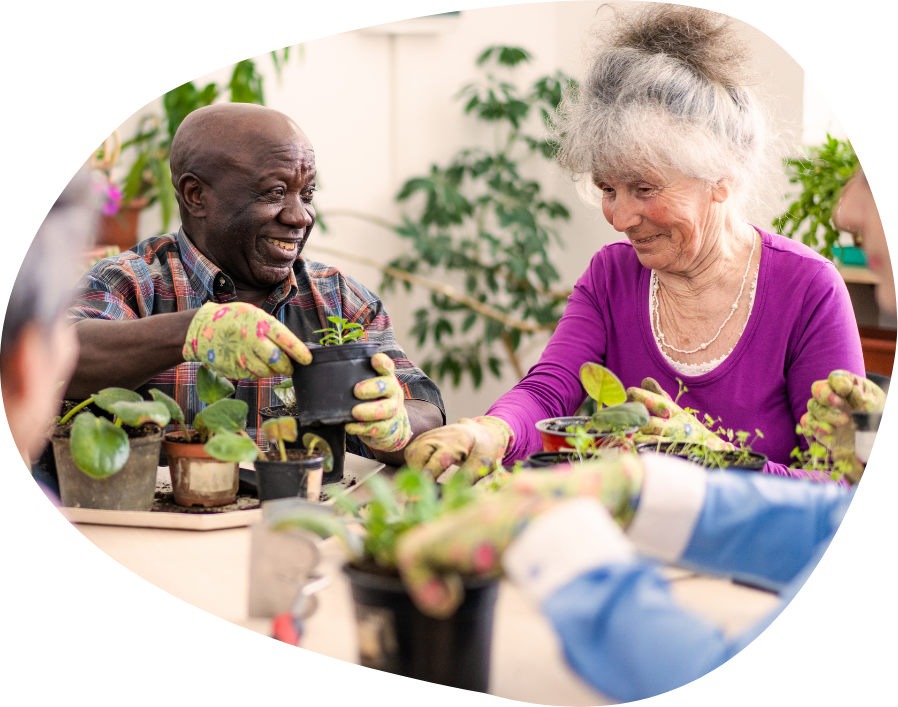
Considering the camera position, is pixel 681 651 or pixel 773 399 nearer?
pixel 681 651

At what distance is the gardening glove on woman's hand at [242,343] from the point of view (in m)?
0.97

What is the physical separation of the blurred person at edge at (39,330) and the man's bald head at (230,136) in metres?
0.26

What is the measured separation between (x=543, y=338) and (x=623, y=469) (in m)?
2.68

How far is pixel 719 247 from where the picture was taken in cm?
136

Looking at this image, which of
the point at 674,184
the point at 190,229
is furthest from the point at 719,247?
the point at 190,229

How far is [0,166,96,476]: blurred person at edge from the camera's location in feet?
3.36

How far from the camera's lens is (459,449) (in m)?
1.14

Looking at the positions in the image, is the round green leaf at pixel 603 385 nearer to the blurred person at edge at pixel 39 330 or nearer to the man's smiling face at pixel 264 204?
the man's smiling face at pixel 264 204

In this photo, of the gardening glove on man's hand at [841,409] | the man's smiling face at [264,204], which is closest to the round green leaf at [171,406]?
the man's smiling face at [264,204]

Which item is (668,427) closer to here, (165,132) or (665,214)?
(665,214)

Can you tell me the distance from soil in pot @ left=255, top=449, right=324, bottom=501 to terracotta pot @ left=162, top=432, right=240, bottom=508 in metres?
0.11

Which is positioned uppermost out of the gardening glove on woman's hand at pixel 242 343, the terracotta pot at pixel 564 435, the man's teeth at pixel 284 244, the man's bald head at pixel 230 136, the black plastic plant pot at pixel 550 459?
the man's bald head at pixel 230 136

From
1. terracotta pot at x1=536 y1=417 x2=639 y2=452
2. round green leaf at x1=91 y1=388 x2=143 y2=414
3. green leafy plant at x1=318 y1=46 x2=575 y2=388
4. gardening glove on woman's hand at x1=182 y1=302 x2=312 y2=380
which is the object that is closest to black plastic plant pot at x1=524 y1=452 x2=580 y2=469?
terracotta pot at x1=536 y1=417 x2=639 y2=452

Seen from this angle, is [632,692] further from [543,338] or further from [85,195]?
[543,338]
